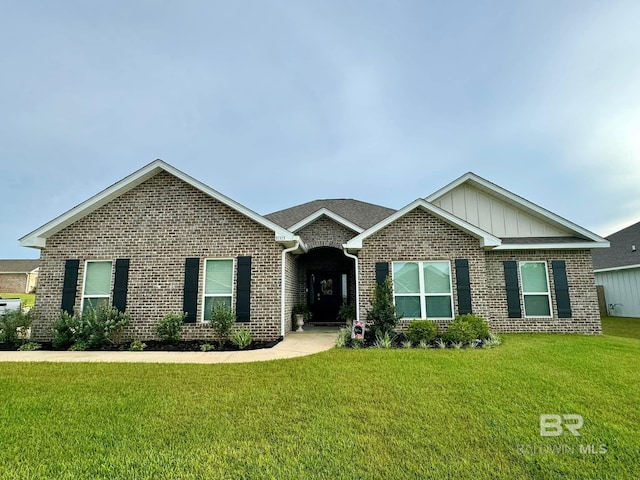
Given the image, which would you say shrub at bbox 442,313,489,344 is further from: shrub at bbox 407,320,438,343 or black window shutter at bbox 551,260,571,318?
black window shutter at bbox 551,260,571,318

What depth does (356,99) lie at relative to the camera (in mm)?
15016

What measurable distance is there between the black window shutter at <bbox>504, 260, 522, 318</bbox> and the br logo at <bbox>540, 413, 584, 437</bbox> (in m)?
7.28

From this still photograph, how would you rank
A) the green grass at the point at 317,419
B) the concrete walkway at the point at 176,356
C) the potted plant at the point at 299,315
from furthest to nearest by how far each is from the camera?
1. the potted plant at the point at 299,315
2. the concrete walkway at the point at 176,356
3. the green grass at the point at 317,419

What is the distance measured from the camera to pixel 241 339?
332 inches

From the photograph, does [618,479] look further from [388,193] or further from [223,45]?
[388,193]

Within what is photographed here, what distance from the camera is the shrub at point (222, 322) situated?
8797 millimetres

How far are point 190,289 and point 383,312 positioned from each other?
542 centimetres

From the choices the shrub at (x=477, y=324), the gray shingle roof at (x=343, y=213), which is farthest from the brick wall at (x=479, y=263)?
the gray shingle roof at (x=343, y=213)

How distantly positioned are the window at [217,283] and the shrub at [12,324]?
472 centimetres

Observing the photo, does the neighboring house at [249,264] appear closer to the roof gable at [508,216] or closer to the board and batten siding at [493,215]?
the roof gable at [508,216]

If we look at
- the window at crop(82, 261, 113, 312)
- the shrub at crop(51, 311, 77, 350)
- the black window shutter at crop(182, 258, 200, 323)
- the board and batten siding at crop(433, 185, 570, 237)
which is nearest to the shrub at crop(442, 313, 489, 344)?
the board and batten siding at crop(433, 185, 570, 237)

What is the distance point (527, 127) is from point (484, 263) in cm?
770

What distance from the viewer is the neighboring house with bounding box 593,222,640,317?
53.5 feet

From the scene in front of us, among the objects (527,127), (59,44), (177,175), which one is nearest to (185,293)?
(177,175)
